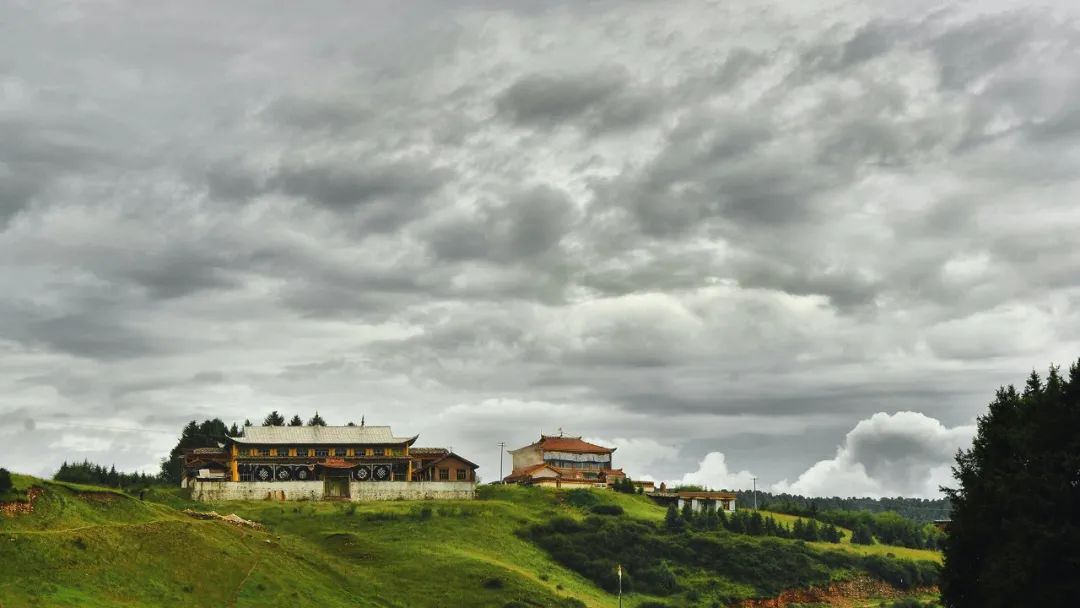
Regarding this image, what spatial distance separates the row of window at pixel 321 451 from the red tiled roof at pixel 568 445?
40.0 meters

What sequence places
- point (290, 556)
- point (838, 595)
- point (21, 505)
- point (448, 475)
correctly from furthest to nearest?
point (448, 475), point (838, 595), point (290, 556), point (21, 505)

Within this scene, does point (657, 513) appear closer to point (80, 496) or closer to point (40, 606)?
point (80, 496)

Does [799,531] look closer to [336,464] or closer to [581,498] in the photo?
[581,498]

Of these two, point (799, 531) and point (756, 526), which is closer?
point (756, 526)

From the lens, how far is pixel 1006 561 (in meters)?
58.2

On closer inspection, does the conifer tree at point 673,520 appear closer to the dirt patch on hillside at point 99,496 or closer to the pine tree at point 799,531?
the pine tree at point 799,531

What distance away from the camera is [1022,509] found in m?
59.8

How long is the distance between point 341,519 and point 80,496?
37933 millimetres

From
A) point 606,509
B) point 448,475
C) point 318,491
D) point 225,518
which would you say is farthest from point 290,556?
point 606,509

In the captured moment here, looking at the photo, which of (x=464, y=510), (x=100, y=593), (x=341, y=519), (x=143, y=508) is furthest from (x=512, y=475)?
(x=100, y=593)

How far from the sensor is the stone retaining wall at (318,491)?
442 feet

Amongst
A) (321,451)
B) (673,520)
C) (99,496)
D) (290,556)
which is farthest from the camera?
(321,451)

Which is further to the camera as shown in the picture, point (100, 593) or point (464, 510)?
point (464, 510)

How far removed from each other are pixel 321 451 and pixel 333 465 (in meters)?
6.00
